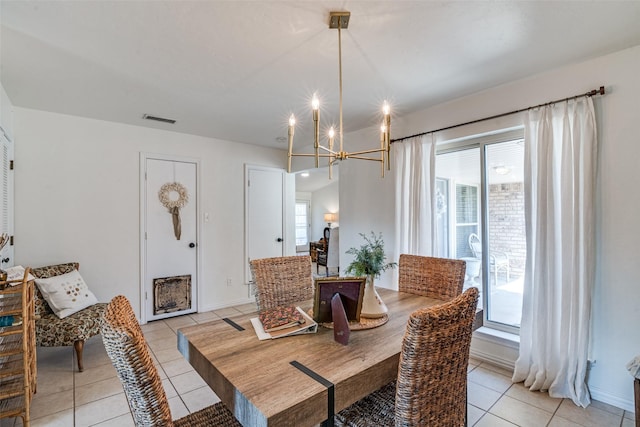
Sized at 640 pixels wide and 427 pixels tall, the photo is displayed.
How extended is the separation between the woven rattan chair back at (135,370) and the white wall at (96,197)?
3.08 m

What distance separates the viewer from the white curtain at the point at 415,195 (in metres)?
3.02

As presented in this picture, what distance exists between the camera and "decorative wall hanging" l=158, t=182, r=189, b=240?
387cm

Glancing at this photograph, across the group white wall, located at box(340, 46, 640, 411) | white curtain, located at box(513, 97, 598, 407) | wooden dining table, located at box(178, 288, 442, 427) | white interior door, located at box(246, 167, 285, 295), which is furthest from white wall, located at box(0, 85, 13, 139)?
white wall, located at box(340, 46, 640, 411)

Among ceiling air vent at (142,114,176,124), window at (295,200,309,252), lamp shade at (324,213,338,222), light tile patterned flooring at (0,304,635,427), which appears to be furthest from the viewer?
window at (295,200,309,252)

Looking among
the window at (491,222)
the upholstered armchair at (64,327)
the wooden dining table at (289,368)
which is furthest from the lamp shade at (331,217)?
the wooden dining table at (289,368)

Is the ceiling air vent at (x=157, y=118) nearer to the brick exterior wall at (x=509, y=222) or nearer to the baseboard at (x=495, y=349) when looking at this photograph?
the brick exterior wall at (x=509, y=222)

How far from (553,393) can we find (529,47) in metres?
2.44

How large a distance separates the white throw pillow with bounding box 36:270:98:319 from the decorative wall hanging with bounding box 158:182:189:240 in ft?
4.05

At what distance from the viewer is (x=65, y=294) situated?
2709mm

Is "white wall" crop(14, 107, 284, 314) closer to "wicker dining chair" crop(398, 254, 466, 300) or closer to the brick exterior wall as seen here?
"wicker dining chair" crop(398, 254, 466, 300)

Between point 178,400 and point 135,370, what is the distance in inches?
66.5

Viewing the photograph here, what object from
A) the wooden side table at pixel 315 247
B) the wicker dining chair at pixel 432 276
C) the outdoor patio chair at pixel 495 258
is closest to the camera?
the wicker dining chair at pixel 432 276

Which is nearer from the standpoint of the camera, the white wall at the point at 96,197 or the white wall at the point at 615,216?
the white wall at the point at 615,216

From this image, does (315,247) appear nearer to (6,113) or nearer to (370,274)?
(6,113)
